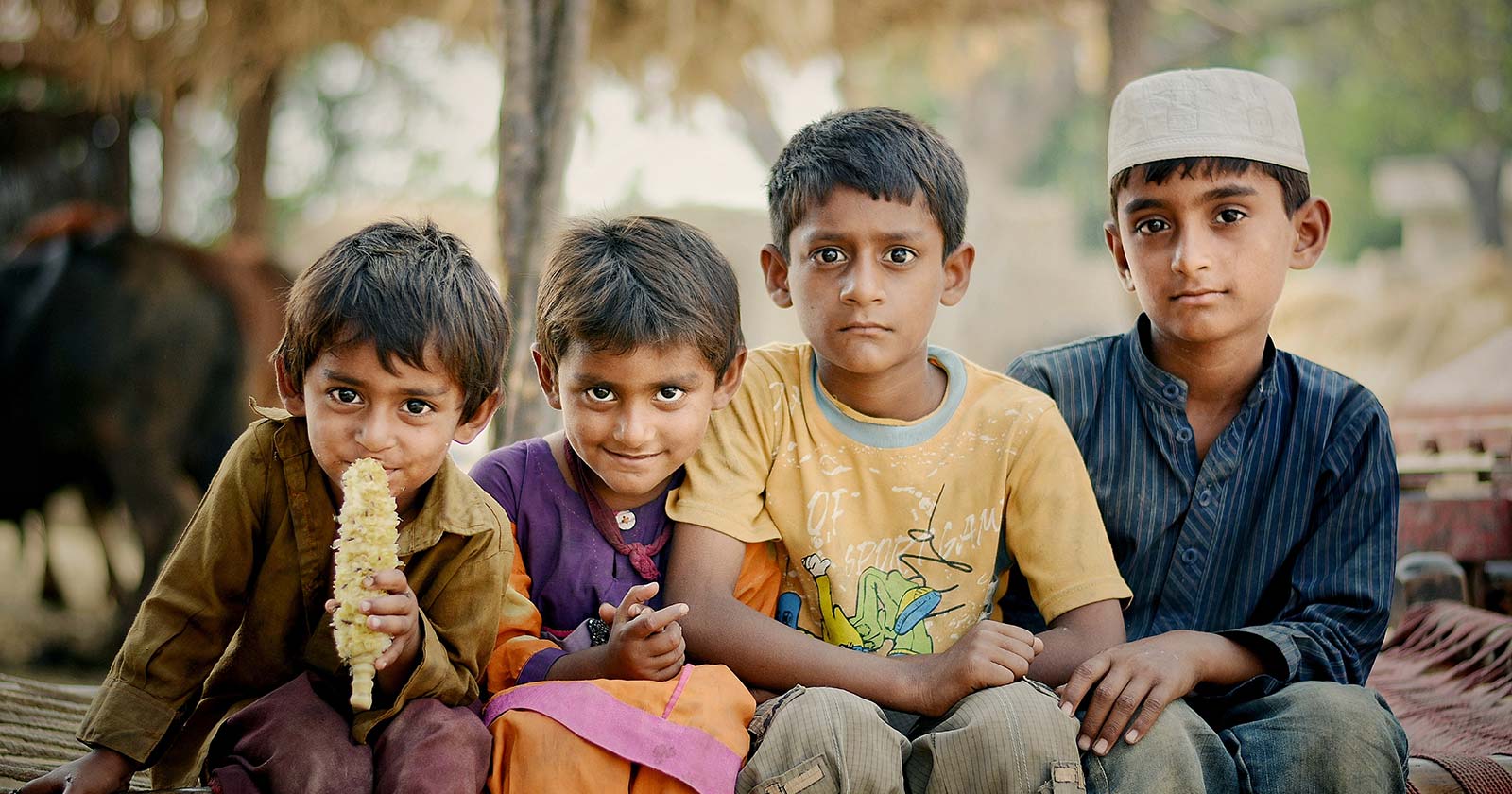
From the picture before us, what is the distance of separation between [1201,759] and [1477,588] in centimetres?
193

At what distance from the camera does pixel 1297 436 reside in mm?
2408

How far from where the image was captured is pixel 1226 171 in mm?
2389

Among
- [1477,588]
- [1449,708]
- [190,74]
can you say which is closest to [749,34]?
[190,74]

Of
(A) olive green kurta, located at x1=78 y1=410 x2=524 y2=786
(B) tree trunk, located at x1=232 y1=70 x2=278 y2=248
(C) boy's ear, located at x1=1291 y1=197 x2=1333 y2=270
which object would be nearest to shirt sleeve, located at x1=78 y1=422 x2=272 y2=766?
(A) olive green kurta, located at x1=78 y1=410 x2=524 y2=786

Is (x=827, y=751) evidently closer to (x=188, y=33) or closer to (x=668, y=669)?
(x=668, y=669)

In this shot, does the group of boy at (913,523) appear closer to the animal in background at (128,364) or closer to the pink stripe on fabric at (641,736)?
the pink stripe on fabric at (641,736)

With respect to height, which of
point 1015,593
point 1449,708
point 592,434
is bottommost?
point 1449,708

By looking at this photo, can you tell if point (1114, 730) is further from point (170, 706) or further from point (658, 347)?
point (170, 706)

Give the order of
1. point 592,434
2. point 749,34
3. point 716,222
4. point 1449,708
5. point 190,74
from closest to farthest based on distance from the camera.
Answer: point 592,434 < point 1449,708 < point 749,34 < point 190,74 < point 716,222

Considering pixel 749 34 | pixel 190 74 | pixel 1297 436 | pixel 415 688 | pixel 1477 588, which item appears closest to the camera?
pixel 415 688

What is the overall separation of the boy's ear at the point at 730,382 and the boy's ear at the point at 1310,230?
3.94 ft

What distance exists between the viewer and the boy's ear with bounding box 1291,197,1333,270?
252cm

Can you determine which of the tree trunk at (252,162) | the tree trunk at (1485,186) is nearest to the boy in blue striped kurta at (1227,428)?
the tree trunk at (252,162)

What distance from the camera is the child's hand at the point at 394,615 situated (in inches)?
66.8
